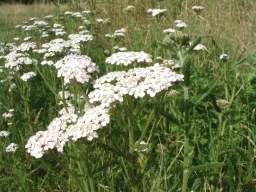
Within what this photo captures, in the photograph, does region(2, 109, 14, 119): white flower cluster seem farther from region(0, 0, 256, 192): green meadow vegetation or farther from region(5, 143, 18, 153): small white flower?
region(5, 143, 18, 153): small white flower

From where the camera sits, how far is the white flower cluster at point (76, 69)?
2.18 meters

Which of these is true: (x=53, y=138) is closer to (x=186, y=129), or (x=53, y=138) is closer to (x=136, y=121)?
(x=186, y=129)

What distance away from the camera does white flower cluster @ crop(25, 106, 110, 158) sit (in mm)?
1938

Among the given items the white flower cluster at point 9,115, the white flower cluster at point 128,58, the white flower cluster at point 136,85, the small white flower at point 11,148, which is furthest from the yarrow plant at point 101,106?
the white flower cluster at point 9,115

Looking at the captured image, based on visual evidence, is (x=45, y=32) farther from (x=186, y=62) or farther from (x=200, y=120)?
(x=186, y=62)

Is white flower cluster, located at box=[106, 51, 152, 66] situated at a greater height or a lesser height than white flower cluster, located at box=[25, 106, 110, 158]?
greater

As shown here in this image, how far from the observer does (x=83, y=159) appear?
2.09 metres

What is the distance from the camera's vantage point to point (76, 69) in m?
2.20

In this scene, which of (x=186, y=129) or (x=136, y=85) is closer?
(x=136, y=85)

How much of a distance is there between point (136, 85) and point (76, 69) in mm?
312

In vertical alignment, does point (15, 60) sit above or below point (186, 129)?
below

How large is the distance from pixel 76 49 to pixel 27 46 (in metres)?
0.63

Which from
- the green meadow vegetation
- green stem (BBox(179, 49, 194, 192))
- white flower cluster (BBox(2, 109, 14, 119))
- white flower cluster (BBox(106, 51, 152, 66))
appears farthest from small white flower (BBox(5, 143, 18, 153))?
green stem (BBox(179, 49, 194, 192))

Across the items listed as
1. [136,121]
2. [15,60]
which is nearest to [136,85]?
[136,121]
